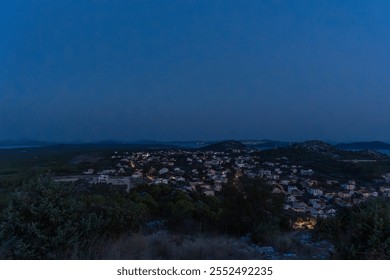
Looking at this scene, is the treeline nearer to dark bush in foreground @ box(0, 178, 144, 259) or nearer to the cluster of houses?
dark bush in foreground @ box(0, 178, 144, 259)

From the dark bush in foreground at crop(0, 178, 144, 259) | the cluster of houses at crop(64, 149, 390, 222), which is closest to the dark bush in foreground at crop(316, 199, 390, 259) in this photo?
the dark bush in foreground at crop(0, 178, 144, 259)

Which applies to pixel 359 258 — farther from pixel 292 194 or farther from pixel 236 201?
pixel 292 194

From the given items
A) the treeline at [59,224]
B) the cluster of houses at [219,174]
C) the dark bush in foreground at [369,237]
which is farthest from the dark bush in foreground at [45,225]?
the cluster of houses at [219,174]

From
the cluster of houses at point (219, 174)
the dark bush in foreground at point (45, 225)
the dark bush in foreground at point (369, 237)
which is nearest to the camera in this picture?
the dark bush in foreground at point (369, 237)

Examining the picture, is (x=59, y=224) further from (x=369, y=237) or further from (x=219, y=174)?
(x=219, y=174)

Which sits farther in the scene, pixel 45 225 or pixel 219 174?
pixel 219 174

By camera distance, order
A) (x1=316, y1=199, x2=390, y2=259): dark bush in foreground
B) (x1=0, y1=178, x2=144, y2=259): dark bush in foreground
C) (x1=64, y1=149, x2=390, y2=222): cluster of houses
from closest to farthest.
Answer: (x1=316, y1=199, x2=390, y2=259): dark bush in foreground, (x1=0, y1=178, x2=144, y2=259): dark bush in foreground, (x1=64, y1=149, x2=390, y2=222): cluster of houses

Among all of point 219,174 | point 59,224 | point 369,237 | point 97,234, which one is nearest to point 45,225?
point 59,224

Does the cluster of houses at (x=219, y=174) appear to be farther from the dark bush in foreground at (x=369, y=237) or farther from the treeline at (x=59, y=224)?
the dark bush in foreground at (x=369, y=237)
